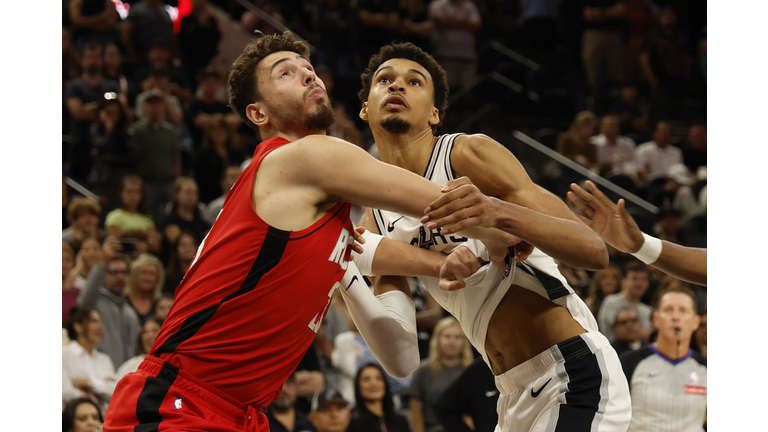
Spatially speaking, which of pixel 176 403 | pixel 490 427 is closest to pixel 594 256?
pixel 176 403

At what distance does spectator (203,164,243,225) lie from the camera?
7828mm

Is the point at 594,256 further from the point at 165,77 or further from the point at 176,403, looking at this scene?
the point at 165,77

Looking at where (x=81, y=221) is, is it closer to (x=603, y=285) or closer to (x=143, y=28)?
(x=143, y=28)

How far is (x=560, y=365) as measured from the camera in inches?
128

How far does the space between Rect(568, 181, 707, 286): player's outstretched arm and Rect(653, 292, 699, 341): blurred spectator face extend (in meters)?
1.94

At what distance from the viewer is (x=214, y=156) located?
8.52 meters

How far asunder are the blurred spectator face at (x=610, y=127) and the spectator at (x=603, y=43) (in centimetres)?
A: 177

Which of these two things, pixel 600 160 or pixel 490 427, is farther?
pixel 600 160

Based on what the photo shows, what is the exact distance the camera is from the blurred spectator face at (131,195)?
748 cm

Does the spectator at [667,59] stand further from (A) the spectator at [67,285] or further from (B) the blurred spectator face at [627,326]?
(A) the spectator at [67,285]

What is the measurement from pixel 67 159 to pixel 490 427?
5.37 metres

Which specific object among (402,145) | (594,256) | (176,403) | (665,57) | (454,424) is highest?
(665,57)

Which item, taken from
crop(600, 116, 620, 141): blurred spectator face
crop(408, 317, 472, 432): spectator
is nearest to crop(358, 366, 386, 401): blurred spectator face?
crop(408, 317, 472, 432): spectator
